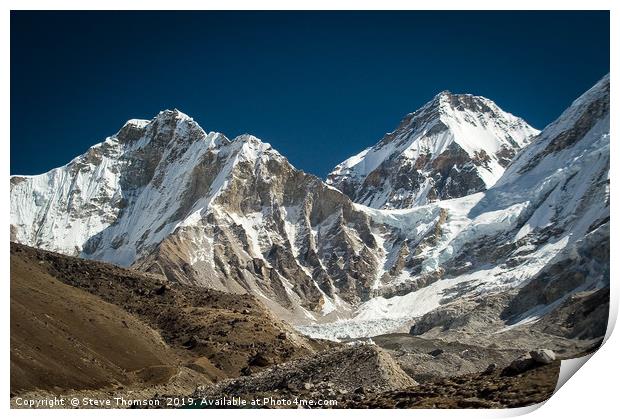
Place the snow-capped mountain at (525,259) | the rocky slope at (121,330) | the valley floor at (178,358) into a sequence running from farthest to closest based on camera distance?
1. the snow-capped mountain at (525,259)
2. the rocky slope at (121,330)
3. the valley floor at (178,358)

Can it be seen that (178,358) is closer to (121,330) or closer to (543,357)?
(121,330)

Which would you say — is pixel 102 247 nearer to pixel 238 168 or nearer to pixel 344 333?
pixel 238 168

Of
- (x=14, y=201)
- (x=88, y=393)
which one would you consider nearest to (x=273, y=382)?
(x=88, y=393)

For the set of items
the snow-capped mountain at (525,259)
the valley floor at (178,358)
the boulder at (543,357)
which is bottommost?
the boulder at (543,357)

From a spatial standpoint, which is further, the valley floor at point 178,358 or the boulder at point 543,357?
the boulder at point 543,357

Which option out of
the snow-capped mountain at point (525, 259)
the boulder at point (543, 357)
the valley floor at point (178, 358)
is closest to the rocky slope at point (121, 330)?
the valley floor at point (178, 358)

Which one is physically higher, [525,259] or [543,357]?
[525,259]

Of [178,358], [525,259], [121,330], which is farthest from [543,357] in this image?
[525,259]

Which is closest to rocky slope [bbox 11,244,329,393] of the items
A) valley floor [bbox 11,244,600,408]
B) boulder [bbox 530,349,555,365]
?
valley floor [bbox 11,244,600,408]

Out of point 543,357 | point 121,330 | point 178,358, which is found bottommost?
point 543,357

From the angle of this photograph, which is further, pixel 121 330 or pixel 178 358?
pixel 178 358

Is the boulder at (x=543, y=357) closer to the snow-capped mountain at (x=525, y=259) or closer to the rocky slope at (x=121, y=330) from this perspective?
the rocky slope at (x=121, y=330)

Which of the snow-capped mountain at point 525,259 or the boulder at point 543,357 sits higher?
the snow-capped mountain at point 525,259
